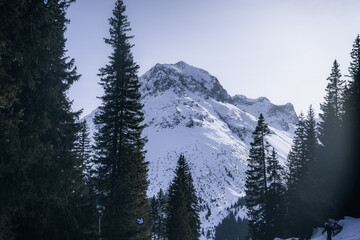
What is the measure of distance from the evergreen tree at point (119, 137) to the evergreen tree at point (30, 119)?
13.5 feet

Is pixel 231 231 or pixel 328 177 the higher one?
pixel 328 177

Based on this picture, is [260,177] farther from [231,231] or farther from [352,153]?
[231,231]

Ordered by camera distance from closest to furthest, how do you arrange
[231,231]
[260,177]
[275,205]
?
[260,177]
[275,205]
[231,231]

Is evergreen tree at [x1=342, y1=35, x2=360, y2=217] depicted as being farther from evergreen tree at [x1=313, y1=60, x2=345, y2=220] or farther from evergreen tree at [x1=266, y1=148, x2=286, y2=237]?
evergreen tree at [x1=266, y1=148, x2=286, y2=237]

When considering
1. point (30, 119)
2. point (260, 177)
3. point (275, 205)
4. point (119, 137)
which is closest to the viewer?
point (30, 119)

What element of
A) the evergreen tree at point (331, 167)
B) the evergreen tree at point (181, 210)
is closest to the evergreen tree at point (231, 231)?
the evergreen tree at point (181, 210)

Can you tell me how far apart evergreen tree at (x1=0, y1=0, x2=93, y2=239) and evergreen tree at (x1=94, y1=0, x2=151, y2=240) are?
4101 millimetres

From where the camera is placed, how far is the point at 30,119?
10766 millimetres

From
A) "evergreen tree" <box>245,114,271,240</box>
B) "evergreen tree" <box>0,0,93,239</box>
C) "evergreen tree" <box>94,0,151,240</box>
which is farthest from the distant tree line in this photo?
"evergreen tree" <box>0,0,93,239</box>

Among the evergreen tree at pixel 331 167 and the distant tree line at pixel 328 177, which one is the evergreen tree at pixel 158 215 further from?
the evergreen tree at pixel 331 167

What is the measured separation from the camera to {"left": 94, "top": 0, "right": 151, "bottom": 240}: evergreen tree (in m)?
18.2

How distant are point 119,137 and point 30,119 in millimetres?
8511

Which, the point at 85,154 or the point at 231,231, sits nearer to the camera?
the point at 85,154

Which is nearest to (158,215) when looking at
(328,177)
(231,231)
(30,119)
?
(328,177)
